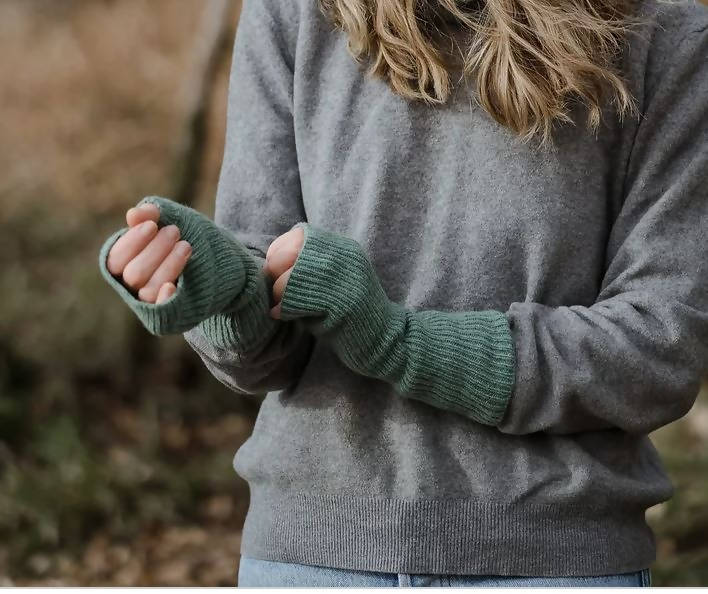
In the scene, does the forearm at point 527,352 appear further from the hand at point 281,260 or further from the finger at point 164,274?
the finger at point 164,274

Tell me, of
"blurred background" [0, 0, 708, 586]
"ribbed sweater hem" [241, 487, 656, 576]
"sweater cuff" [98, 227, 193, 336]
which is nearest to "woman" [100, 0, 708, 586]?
"ribbed sweater hem" [241, 487, 656, 576]

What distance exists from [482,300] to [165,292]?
0.46 metres

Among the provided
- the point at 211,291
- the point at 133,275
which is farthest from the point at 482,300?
the point at 133,275

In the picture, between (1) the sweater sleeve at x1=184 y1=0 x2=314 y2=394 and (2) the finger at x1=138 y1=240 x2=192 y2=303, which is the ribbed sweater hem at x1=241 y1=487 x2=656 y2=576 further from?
(2) the finger at x1=138 y1=240 x2=192 y2=303

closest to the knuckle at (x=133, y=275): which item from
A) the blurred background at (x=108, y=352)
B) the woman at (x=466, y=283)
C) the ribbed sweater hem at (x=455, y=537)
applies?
the woman at (x=466, y=283)

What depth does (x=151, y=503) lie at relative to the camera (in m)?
3.35

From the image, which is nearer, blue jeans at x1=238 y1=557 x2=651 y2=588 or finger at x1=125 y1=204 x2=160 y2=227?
finger at x1=125 y1=204 x2=160 y2=227

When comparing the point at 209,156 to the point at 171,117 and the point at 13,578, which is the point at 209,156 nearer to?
the point at 171,117

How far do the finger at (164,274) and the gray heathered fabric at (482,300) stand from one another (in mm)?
236

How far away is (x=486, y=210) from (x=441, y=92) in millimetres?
164

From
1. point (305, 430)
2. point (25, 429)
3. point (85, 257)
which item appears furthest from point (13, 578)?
point (305, 430)

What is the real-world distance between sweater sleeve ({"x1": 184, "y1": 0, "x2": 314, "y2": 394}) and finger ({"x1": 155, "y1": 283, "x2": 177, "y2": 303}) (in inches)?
9.7

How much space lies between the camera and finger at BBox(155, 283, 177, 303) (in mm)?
986

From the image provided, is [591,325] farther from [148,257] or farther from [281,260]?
[148,257]
